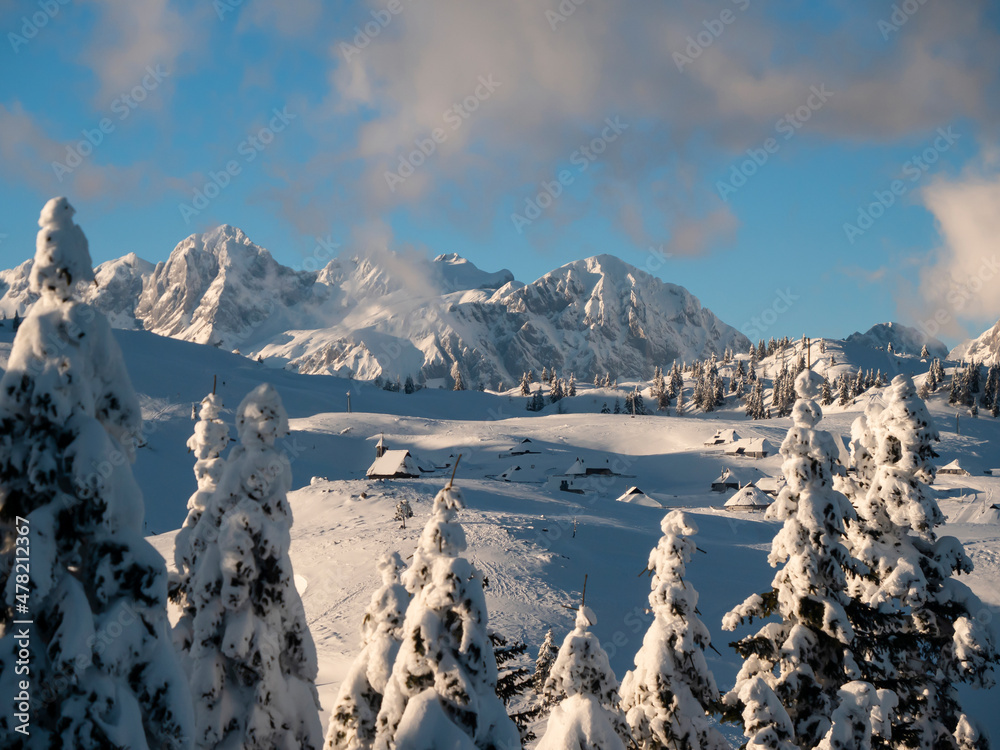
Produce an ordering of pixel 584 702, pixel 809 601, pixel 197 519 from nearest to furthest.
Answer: pixel 584 702, pixel 809 601, pixel 197 519

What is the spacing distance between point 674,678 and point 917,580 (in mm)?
5592

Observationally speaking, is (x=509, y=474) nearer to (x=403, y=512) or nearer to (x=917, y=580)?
(x=403, y=512)

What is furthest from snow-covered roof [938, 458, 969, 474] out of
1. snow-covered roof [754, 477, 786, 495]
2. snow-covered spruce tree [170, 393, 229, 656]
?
snow-covered spruce tree [170, 393, 229, 656]

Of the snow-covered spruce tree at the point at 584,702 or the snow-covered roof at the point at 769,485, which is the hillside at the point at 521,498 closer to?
the snow-covered roof at the point at 769,485

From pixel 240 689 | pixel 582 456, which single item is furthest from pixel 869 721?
pixel 582 456

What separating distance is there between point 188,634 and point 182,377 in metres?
123

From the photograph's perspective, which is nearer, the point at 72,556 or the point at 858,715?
the point at 72,556

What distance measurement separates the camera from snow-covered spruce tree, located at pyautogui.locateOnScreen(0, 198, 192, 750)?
6016 mm

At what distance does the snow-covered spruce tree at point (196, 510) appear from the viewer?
36.8ft

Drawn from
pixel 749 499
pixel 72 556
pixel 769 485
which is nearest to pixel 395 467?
pixel 749 499

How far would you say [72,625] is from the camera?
608cm

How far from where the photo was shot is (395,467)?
65438 mm

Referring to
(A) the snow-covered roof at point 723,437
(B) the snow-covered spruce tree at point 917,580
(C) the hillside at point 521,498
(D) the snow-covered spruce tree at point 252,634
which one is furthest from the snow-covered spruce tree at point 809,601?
(A) the snow-covered roof at point 723,437

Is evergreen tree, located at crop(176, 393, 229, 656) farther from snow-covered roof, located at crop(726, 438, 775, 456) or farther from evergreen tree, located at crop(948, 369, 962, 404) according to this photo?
evergreen tree, located at crop(948, 369, 962, 404)
